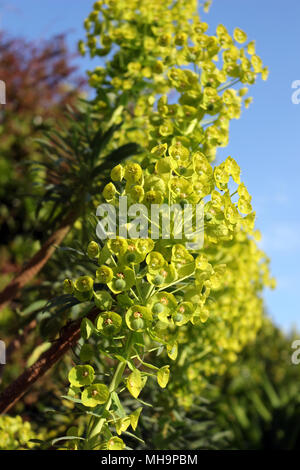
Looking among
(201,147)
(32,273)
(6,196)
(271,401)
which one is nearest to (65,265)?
(32,273)

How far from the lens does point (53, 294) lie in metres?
1.77

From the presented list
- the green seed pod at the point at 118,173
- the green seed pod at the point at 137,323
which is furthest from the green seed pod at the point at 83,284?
the green seed pod at the point at 118,173

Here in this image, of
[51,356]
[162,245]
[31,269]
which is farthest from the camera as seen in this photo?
[31,269]

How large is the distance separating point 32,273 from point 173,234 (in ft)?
3.24

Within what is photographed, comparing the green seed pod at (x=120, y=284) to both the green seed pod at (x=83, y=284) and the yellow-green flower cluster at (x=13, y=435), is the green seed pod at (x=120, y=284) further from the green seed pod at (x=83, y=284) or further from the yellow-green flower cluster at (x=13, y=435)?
the yellow-green flower cluster at (x=13, y=435)

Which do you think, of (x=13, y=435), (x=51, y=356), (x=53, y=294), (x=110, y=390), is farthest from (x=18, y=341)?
(x=110, y=390)

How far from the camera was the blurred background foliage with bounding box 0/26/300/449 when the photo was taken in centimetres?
174

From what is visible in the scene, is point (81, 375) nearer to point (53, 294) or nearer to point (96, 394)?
point (96, 394)

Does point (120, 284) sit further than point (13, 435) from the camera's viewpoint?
No

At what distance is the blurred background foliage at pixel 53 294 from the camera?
1.74m

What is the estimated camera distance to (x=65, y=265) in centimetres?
190

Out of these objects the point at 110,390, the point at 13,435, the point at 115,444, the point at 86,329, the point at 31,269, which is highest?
the point at 31,269
